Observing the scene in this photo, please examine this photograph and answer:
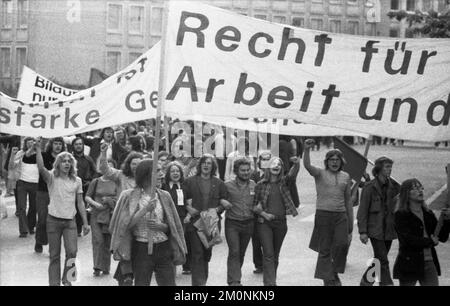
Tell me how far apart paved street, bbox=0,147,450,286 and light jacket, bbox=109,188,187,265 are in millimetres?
2627

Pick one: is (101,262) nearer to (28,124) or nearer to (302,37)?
(28,124)

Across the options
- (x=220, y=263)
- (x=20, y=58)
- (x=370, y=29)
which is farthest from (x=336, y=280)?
(x=370, y=29)

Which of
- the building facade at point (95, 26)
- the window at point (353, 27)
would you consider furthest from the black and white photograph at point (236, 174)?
the window at point (353, 27)

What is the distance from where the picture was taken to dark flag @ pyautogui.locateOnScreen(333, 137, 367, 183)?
1152 cm

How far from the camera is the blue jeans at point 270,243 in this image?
1023 centimetres

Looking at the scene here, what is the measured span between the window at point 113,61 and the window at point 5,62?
643cm

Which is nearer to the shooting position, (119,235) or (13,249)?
(119,235)

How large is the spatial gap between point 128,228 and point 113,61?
55.2 metres

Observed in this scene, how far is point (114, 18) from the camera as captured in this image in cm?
6228

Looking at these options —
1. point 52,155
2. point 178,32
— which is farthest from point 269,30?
point 52,155

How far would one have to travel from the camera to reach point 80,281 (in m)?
11.0

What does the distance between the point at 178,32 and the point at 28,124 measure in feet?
7.83

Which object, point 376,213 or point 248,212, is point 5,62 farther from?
point 376,213
